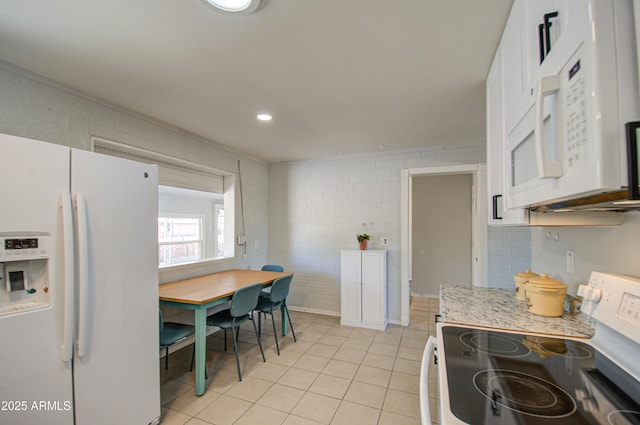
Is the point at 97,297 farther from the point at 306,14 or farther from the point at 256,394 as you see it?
the point at 306,14

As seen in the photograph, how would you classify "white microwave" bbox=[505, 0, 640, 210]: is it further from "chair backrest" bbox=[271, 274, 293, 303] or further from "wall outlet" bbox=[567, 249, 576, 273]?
"chair backrest" bbox=[271, 274, 293, 303]

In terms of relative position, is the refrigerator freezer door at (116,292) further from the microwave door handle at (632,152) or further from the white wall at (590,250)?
the white wall at (590,250)

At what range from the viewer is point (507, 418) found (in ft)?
2.39

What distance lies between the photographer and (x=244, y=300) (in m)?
2.68

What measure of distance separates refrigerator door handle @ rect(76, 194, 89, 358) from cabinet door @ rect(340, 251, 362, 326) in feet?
9.58

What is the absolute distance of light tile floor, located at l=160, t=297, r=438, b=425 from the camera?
209cm

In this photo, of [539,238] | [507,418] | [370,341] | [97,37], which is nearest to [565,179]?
[507,418]

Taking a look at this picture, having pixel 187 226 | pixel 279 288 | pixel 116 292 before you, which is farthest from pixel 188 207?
pixel 116 292

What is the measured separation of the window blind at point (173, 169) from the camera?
99.5 inches

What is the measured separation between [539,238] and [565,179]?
153 centimetres

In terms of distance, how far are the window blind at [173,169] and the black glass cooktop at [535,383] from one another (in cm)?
291

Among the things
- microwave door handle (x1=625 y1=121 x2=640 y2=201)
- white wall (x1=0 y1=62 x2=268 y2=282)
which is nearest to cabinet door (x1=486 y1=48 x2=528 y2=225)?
microwave door handle (x1=625 y1=121 x2=640 y2=201)

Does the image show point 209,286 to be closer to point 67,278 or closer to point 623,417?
point 67,278

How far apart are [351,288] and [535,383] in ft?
10.1
